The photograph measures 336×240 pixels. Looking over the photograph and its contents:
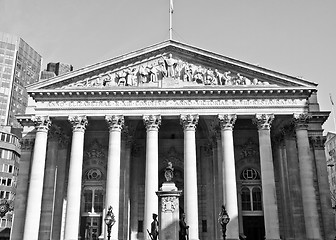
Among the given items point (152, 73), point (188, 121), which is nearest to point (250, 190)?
point (188, 121)

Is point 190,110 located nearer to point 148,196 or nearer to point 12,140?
point 148,196

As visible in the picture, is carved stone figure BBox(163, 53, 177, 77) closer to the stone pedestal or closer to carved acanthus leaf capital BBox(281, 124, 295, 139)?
carved acanthus leaf capital BBox(281, 124, 295, 139)

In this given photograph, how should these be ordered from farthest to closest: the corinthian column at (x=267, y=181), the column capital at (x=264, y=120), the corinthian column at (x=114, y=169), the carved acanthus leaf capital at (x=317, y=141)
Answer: the carved acanthus leaf capital at (x=317, y=141), the column capital at (x=264, y=120), the corinthian column at (x=114, y=169), the corinthian column at (x=267, y=181)

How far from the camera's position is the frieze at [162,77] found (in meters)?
35.7

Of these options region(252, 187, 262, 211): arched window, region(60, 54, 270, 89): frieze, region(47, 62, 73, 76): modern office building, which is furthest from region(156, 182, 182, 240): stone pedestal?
region(47, 62, 73, 76): modern office building

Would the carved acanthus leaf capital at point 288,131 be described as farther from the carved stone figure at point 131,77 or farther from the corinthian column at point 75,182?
the corinthian column at point 75,182

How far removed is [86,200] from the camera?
39.5 metres

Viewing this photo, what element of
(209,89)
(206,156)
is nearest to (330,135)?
(206,156)

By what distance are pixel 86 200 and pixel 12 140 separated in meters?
36.5

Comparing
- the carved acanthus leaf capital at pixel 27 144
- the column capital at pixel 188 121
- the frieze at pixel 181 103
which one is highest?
the frieze at pixel 181 103

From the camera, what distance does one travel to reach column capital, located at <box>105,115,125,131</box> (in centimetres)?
3488

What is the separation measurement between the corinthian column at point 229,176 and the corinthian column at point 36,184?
1558 centimetres

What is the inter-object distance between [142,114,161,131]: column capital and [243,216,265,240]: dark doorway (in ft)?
42.6

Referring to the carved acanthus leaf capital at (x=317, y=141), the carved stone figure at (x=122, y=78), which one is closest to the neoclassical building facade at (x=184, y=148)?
the carved stone figure at (x=122, y=78)
